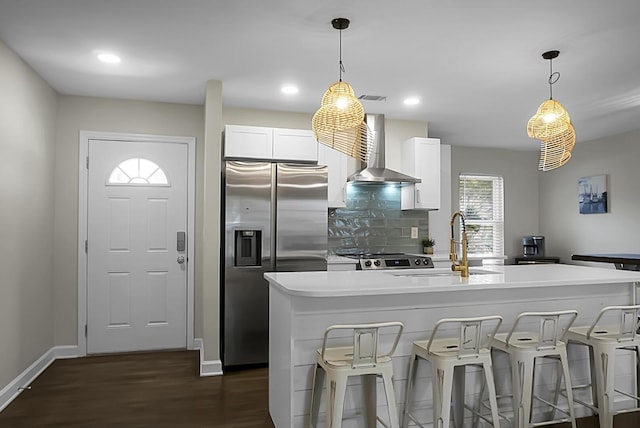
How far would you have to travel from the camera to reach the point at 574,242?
270 inches

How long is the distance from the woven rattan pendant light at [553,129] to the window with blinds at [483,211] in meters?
3.72

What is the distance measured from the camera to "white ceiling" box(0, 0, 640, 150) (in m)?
2.74

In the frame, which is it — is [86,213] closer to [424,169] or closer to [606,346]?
[424,169]

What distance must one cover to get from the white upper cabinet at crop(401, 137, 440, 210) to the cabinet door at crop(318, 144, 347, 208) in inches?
33.4

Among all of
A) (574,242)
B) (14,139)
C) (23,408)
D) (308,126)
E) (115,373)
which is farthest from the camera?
(574,242)

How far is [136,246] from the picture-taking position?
15.2 feet

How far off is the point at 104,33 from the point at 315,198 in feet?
7.24

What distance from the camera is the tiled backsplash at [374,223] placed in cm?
545

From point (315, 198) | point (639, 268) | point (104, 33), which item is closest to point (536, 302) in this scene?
point (315, 198)

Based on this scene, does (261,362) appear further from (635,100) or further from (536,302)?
(635,100)

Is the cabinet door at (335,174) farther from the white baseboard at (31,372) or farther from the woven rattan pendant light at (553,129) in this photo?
the white baseboard at (31,372)

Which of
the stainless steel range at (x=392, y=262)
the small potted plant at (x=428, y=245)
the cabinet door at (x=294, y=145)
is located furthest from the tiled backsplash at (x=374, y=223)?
the cabinet door at (x=294, y=145)

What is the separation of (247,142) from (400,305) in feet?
8.11

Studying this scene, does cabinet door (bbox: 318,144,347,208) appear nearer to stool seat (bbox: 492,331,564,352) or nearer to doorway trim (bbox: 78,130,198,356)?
doorway trim (bbox: 78,130,198,356)
